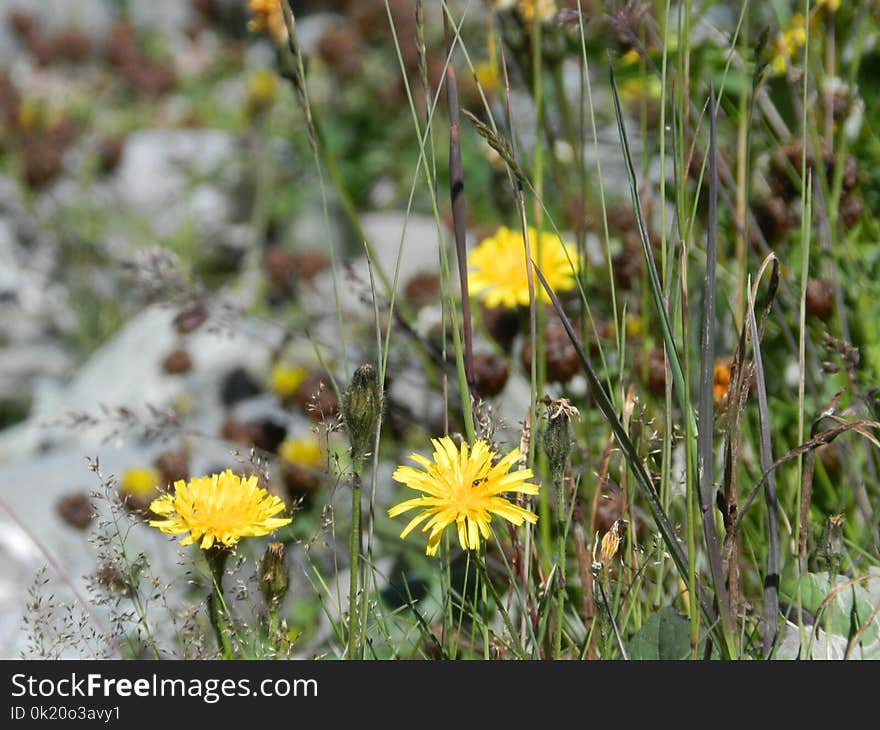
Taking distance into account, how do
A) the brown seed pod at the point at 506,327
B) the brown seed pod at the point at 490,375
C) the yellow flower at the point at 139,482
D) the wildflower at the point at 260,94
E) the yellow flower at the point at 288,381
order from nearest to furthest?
the brown seed pod at the point at 490,375 < the brown seed pod at the point at 506,327 < the yellow flower at the point at 139,482 < the yellow flower at the point at 288,381 < the wildflower at the point at 260,94

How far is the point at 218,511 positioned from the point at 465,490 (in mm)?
238

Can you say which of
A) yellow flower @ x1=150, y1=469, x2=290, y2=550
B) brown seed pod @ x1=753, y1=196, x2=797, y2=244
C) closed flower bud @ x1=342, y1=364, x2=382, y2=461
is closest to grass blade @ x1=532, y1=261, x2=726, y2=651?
closed flower bud @ x1=342, y1=364, x2=382, y2=461

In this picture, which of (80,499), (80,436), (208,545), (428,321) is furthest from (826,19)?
(80,436)

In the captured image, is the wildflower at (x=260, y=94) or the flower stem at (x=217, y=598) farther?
the wildflower at (x=260, y=94)

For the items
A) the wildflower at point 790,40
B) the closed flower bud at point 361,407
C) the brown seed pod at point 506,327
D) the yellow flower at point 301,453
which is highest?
the wildflower at point 790,40

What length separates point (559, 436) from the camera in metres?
1.00

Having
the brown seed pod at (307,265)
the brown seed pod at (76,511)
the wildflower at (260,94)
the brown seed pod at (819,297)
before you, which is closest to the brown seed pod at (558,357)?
the brown seed pod at (819,297)

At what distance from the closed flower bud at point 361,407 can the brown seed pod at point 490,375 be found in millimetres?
664

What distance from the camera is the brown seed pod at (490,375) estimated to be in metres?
1.61

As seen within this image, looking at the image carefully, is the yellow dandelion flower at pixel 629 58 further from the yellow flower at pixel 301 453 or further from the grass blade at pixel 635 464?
the yellow flower at pixel 301 453

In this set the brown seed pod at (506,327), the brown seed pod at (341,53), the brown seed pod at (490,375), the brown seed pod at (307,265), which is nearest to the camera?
the brown seed pod at (490,375)

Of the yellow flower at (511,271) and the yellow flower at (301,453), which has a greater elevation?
the yellow flower at (511,271)

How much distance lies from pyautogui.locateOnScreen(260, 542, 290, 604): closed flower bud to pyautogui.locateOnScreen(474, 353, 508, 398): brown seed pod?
60 centimetres

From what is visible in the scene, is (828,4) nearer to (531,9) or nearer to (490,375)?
(531,9)
